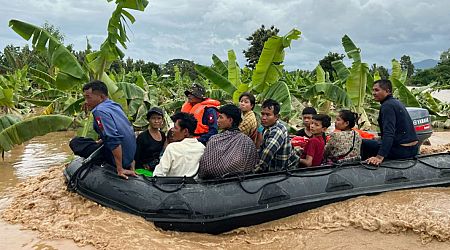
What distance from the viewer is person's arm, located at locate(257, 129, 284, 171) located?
187 inches

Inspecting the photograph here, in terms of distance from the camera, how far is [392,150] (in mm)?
5422

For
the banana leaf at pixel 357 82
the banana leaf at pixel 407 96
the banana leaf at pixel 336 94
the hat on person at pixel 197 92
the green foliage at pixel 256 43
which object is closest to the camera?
the hat on person at pixel 197 92

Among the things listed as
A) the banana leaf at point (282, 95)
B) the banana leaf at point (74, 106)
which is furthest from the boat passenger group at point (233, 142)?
the banana leaf at point (74, 106)

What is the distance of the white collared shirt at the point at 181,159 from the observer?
4.69 metres

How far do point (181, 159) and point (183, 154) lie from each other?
0.19 ft

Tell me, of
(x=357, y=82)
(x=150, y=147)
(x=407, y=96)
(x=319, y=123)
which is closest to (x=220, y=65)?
(x=357, y=82)

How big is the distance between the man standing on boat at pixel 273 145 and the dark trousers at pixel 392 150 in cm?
131

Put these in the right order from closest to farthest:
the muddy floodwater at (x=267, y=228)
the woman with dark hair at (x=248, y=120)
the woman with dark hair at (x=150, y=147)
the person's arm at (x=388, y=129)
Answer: the muddy floodwater at (x=267, y=228), the person's arm at (x=388, y=129), the woman with dark hair at (x=248, y=120), the woman with dark hair at (x=150, y=147)

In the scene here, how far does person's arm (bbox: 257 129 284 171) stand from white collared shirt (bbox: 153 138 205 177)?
651 millimetres

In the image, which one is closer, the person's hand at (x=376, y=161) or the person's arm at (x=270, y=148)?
the person's arm at (x=270, y=148)

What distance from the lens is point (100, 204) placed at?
4.73 metres

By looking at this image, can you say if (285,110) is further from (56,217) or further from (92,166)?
(56,217)

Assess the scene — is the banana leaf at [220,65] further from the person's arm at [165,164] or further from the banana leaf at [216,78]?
the person's arm at [165,164]

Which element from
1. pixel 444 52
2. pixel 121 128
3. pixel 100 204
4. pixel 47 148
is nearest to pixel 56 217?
pixel 100 204
